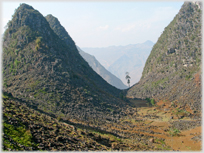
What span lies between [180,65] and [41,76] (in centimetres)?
6717

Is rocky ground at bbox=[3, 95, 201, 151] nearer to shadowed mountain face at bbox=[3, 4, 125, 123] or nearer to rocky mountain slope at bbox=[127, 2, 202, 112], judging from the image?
shadowed mountain face at bbox=[3, 4, 125, 123]

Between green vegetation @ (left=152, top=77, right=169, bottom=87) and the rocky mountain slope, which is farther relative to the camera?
green vegetation @ (left=152, top=77, right=169, bottom=87)

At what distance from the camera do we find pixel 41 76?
59.4m

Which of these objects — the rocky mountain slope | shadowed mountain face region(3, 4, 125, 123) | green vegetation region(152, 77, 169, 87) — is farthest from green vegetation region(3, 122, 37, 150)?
green vegetation region(152, 77, 169, 87)

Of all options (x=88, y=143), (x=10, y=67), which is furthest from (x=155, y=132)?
(x=10, y=67)

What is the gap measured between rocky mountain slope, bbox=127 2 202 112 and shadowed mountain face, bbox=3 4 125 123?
1121 inches

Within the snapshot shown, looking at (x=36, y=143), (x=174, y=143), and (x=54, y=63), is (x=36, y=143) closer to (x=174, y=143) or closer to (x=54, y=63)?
(x=174, y=143)

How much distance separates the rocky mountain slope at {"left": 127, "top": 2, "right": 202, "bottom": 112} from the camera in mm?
73819

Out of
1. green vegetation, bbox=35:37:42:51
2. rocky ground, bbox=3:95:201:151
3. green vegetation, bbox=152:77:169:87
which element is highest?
green vegetation, bbox=35:37:42:51

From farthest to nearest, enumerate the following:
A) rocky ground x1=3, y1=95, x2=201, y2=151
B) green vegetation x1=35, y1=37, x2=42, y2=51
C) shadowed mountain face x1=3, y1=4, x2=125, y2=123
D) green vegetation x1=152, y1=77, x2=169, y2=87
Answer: green vegetation x1=152, y1=77, x2=169, y2=87, green vegetation x1=35, y1=37, x2=42, y2=51, shadowed mountain face x1=3, y1=4, x2=125, y2=123, rocky ground x1=3, y1=95, x2=201, y2=151

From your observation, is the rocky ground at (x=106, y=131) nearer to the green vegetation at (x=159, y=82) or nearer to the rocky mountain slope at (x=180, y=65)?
the rocky mountain slope at (x=180, y=65)

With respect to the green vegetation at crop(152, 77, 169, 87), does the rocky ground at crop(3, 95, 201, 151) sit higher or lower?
lower

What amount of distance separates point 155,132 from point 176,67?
5453 cm

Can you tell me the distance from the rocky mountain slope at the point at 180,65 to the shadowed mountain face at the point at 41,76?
2848 centimetres
